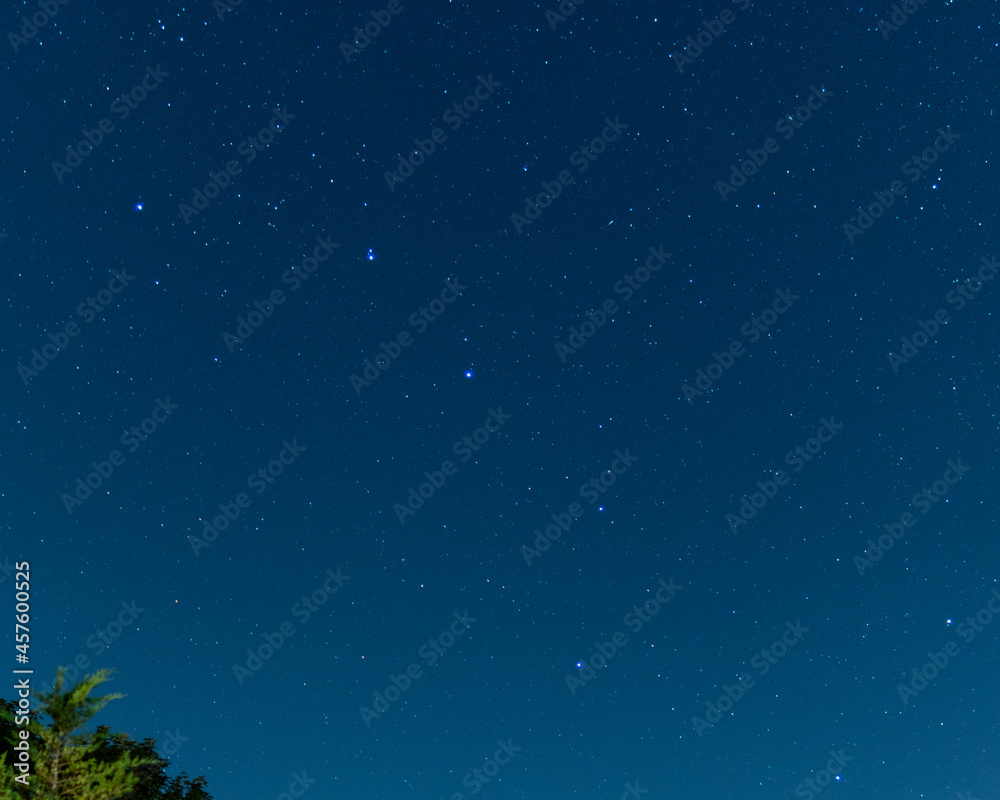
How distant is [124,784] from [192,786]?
712 centimetres

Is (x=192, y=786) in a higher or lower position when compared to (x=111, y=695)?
lower

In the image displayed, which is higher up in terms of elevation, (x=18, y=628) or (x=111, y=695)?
(x=18, y=628)

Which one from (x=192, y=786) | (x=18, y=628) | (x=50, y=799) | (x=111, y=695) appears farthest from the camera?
(x=192, y=786)

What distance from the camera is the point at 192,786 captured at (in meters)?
14.7

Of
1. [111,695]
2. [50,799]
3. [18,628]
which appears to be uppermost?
[18,628]

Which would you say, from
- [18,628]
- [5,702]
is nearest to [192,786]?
[5,702]

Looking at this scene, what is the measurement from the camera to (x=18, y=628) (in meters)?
A: 10.9

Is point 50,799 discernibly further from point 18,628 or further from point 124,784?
point 18,628

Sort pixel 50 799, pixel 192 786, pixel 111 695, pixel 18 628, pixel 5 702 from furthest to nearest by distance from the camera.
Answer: pixel 192 786
pixel 5 702
pixel 18 628
pixel 111 695
pixel 50 799

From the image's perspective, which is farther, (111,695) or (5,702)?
(5,702)

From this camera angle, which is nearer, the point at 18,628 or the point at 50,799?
the point at 50,799

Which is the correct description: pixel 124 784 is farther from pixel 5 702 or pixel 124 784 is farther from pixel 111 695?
pixel 5 702

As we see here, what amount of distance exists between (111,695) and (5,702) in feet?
19.4

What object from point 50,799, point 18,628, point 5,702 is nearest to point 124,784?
point 50,799
